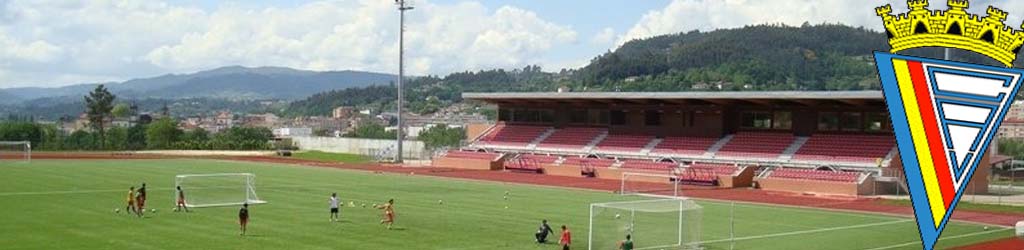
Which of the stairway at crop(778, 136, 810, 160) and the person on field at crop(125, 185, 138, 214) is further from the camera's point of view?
the stairway at crop(778, 136, 810, 160)

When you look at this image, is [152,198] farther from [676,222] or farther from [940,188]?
[940,188]

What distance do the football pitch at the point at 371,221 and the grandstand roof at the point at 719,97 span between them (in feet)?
47.2

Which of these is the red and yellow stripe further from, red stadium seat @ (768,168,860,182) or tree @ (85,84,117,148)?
tree @ (85,84,117,148)

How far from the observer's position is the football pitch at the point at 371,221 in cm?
2900

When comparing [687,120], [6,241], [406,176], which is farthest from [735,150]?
[6,241]

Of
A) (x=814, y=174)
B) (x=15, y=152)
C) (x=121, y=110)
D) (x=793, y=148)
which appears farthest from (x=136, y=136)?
(x=814, y=174)

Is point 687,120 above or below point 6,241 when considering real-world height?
above

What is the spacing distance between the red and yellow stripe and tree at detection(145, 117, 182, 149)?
10728cm

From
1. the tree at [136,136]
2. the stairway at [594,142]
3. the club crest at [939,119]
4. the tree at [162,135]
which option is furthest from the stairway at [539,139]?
the club crest at [939,119]

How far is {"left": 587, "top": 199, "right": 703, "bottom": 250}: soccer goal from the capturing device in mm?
28781

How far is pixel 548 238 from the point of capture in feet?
103

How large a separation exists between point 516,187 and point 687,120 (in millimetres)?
19464

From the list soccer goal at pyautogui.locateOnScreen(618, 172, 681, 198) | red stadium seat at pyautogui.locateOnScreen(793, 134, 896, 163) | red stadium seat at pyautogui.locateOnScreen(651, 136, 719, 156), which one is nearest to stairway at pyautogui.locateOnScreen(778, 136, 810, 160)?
red stadium seat at pyautogui.locateOnScreen(793, 134, 896, 163)

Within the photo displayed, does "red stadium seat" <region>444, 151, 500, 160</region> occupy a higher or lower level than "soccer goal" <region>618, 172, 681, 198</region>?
higher
